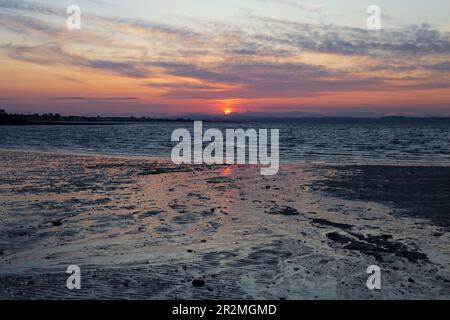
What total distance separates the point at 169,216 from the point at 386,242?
618 cm

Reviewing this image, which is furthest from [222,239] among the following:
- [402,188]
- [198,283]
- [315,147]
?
[315,147]

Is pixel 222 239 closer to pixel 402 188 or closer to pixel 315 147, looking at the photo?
pixel 402 188

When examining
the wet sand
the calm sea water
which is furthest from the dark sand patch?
the calm sea water

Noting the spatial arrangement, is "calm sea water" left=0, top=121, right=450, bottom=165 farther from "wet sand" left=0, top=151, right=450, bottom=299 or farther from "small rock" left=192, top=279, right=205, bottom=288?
"small rock" left=192, top=279, right=205, bottom=288

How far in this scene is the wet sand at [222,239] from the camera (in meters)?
7.23

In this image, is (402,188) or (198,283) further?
(402,188)

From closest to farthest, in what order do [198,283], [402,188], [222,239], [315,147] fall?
[198,283] → [222,239] → [402,188] → [315,147]

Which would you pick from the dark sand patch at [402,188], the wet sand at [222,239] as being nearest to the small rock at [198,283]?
the wet sand at [222,239]

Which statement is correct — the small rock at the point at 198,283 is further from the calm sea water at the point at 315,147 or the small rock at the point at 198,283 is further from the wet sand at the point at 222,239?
the calm sea water at the point at 315,147

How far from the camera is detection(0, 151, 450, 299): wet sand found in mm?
7234

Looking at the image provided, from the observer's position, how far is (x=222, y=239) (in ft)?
33.5

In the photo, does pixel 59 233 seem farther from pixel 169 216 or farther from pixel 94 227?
pixel 169 216
